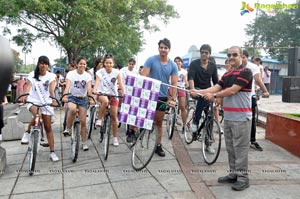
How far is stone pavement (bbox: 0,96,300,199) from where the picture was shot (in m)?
3.68

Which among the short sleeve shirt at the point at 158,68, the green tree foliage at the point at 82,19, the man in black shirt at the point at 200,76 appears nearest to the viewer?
the short sleeve shirt at the point at 158,68

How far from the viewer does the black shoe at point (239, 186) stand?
369cm

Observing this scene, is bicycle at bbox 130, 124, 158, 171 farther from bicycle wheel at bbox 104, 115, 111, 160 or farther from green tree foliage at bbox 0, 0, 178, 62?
green tree foliage at bbox 0, 0, 178, 62

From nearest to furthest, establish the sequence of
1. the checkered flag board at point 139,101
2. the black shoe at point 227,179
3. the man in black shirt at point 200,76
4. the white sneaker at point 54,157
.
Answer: the black shoe at point 227,179 < the checkered flag board at point 139,101 < the white sneaker at point 54,157 < the man in black shirt at point 200,76

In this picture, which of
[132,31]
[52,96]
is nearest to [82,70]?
[52,96]

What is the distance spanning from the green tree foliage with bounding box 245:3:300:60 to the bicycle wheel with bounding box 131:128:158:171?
30.1 metres

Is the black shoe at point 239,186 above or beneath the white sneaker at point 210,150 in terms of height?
beneath

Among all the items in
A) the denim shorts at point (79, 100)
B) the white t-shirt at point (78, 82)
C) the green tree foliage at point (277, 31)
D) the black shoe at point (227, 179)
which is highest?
the green tree foliage at point (277, 31)

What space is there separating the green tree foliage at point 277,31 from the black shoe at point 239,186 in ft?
99.8

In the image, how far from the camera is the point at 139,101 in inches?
172

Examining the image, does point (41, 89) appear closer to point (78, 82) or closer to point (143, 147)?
point (78, 82)

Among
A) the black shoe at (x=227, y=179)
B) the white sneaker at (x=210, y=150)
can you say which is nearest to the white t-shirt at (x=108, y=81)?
the white sneaker at (x=210, y=150)

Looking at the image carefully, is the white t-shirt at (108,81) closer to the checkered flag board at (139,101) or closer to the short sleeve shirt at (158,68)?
the short sleeve shirt at (158,68)

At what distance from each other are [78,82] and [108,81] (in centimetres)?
58
